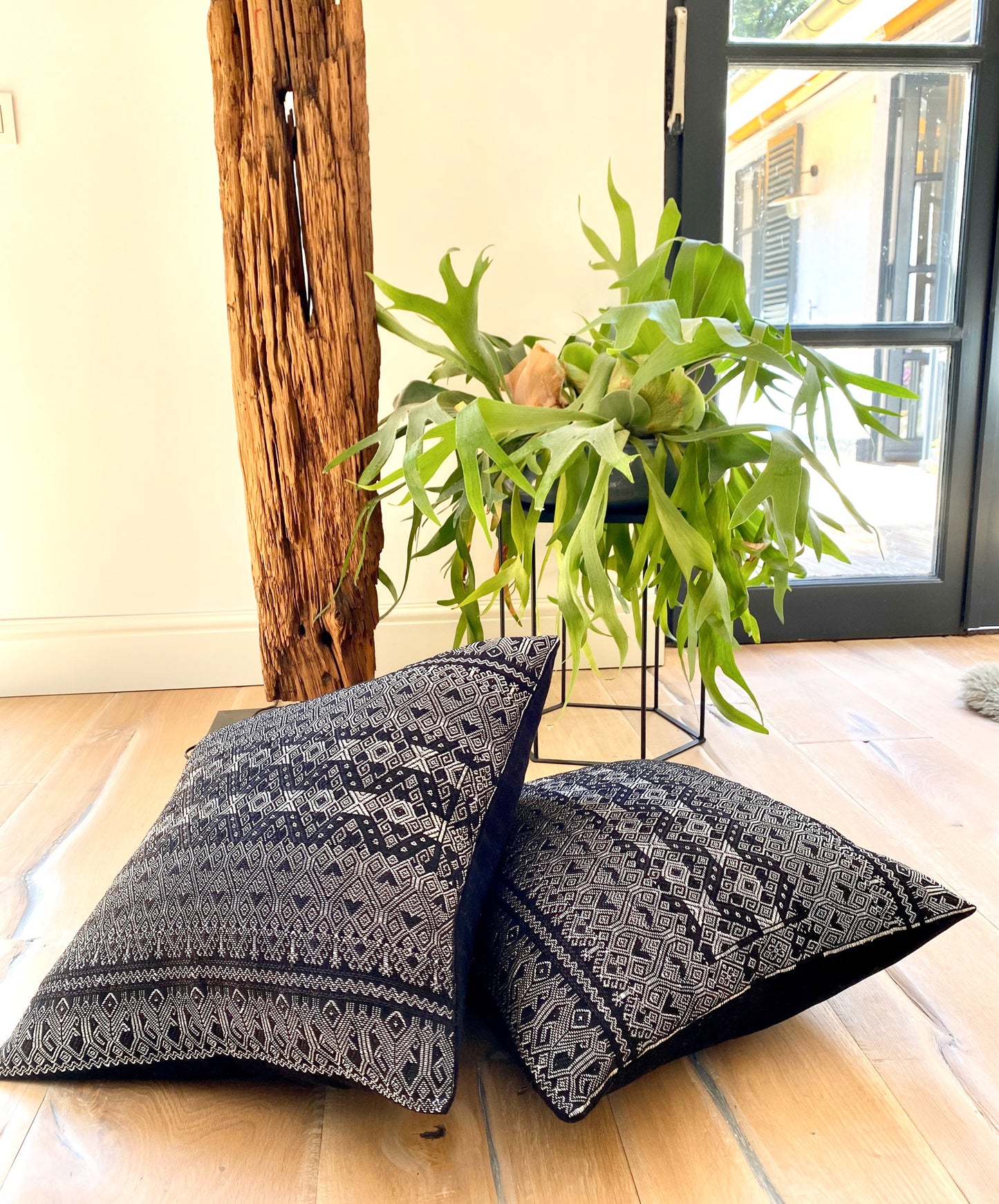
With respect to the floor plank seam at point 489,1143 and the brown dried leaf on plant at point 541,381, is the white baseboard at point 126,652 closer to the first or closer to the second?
the brown dried leaf on plant at point 541,381

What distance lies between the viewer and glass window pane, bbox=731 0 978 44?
1935mm

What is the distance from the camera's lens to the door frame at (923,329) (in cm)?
194

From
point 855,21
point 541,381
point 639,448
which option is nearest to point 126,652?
point 541,381

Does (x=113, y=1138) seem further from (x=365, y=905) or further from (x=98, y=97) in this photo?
(x=98, y=97)

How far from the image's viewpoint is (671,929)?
76 cm

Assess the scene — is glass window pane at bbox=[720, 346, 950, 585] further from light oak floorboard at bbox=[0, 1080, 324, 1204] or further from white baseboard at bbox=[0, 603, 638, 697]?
light oak floorboard at bbox=[0, 1080, 324, 1204]

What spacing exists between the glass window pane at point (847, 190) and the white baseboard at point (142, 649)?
0.96 meters

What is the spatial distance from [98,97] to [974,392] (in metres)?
1.85

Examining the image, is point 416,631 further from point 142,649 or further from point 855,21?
point 855,21

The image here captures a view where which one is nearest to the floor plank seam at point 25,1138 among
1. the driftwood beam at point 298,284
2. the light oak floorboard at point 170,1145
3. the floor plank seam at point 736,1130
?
the light oak floorboard at point 170,1145

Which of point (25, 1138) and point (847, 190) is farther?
point (847, 190)

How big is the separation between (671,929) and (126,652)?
148cm

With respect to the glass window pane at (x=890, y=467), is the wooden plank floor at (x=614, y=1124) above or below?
below

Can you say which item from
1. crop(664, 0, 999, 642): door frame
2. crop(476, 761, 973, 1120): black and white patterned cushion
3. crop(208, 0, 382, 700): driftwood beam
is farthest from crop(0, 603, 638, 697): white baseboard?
crop(476, 761, 973, 1120): black and white patterned cushion
